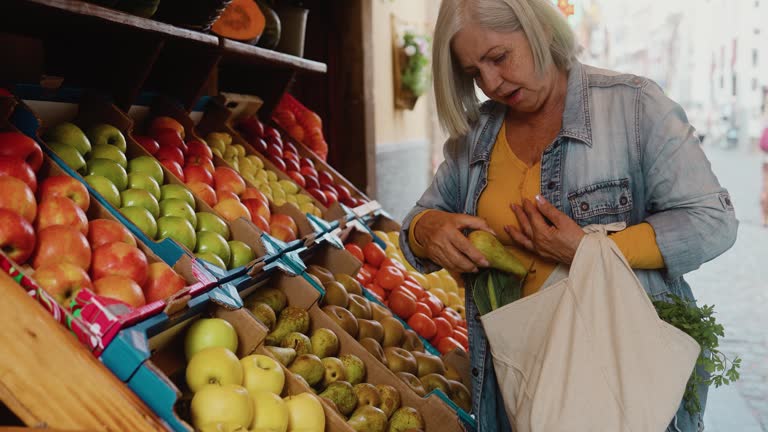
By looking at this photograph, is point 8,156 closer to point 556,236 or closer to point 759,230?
point 556,236

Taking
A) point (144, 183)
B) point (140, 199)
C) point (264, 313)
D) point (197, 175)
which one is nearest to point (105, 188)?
A: point (140, 199)

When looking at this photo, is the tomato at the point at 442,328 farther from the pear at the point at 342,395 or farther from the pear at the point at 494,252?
the pear at the point at 494,252

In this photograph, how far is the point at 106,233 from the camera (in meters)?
1.90

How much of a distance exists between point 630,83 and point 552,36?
0.23 metres

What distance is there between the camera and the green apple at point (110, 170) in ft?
7.61

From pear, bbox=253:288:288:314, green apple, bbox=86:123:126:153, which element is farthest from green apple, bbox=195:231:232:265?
green apple, bbox=86:123:126:153

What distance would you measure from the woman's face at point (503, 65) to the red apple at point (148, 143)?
137 centimetres

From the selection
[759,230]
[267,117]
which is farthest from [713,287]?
[267,117]

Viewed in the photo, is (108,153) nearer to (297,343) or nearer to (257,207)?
(257,207)

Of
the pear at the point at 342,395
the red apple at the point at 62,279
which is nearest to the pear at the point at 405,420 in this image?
the pear at the point at 342,395

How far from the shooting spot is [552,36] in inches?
77.2

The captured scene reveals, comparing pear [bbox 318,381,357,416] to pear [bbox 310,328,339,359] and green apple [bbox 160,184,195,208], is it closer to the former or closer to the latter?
pear [bbox 310,328,339,359]

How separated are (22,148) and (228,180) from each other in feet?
3.68

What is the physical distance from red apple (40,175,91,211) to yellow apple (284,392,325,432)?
29.1 inches
